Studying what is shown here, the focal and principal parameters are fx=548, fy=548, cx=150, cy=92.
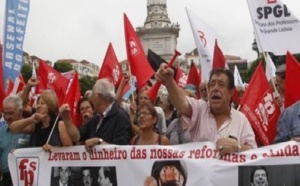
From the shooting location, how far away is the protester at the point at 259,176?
4.06 metres

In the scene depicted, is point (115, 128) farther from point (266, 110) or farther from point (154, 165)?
point (266, 110)

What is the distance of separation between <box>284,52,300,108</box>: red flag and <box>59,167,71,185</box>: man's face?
1.96 metres

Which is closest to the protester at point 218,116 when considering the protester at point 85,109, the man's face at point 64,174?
the man's face at point 64,174

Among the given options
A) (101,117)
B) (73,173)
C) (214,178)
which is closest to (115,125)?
(101,117)

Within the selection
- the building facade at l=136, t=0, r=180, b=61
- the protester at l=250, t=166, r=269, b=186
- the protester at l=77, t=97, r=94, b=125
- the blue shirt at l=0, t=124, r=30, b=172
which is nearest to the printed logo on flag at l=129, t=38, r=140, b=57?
the protester at l=77, t=97, r=94, b=125

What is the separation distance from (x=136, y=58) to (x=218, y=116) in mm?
3170

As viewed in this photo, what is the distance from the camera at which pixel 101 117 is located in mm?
4898

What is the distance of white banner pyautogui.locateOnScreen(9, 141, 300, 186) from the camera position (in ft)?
13.4

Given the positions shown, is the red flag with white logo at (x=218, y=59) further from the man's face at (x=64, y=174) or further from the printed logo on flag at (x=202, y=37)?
the man's face at (x=64, y=174)

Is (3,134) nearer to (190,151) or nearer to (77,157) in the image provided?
(77,157)

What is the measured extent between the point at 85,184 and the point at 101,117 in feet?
2.06

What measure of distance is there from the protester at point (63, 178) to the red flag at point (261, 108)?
5.38ft

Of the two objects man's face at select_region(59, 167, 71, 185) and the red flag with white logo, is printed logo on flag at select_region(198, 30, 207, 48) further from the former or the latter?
man's face at select_region(59, 167, 71, 185)

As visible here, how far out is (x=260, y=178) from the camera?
408 cm
